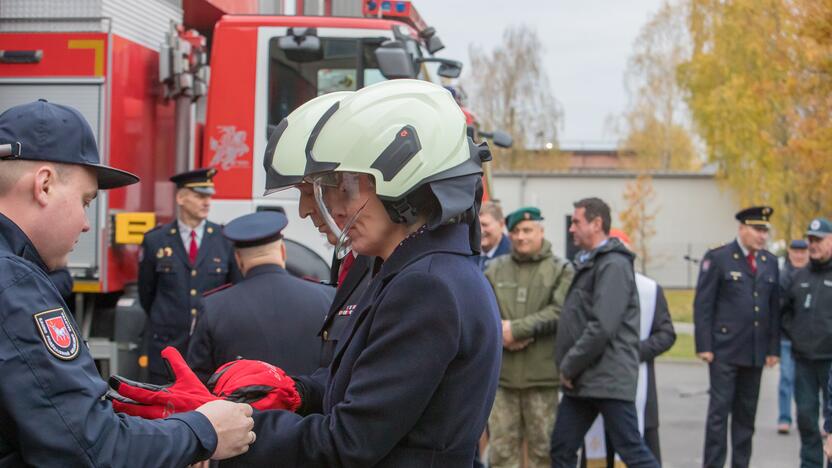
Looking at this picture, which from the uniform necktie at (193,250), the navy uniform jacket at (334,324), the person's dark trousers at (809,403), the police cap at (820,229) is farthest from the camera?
the police cap at (820,229)

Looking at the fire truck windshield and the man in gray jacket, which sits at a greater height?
the fire truck windshield

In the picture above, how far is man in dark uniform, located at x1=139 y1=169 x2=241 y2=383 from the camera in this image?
22.0 feet

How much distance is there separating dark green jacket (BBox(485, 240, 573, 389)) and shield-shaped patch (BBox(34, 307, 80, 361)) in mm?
5006

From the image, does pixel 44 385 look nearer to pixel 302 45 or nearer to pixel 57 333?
pixel 57 333

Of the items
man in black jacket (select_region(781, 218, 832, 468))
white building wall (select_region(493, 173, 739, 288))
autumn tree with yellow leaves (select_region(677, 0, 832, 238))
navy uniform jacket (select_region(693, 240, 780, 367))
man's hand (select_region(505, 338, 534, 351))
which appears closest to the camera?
man's hand (select_region(505, 338, 534, 351))

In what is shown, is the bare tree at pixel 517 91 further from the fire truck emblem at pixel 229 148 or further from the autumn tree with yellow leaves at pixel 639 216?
the fire truck emblem at pixel 229 148

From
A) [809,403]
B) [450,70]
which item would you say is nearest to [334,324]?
[450,70]

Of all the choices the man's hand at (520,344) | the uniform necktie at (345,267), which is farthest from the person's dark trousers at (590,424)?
the uniform necktie at (345,267)

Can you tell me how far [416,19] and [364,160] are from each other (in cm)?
599

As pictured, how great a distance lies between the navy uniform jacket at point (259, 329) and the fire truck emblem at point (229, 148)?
10.0 feet

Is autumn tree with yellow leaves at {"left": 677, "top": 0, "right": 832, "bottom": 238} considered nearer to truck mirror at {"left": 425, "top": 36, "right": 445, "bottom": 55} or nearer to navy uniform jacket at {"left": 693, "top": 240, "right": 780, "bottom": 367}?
navy uniform jacket at {"left": 693, "top": 240, "right": 780, "bottom": 367}

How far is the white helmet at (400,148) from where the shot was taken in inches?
93.1

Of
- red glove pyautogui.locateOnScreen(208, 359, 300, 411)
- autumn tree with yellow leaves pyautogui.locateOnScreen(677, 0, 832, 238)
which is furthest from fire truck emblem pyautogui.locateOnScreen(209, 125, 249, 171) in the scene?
autumn tree with yellow leaves pyautogui.locateOnScreen(677, 0, 832, 238)

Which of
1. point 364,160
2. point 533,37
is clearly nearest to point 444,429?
point 364,160
